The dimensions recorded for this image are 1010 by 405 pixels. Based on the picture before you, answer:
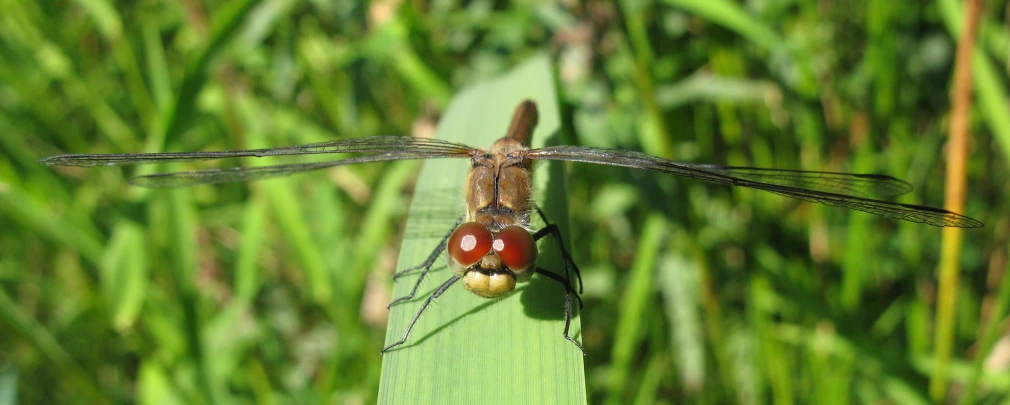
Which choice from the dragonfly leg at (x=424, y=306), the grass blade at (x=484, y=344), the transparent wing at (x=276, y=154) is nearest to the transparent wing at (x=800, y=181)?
the grass blade at (x=484, y=344)

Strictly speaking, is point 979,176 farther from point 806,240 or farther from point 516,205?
point 516,205

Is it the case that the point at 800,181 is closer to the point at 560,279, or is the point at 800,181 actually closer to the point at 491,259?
the point at 560,279

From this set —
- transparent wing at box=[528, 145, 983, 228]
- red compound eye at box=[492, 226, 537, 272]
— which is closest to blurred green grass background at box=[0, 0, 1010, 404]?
transparent wing at box=[528, 145, 983, 228]

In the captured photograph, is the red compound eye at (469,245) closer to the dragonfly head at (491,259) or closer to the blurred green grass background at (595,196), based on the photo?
the dragonfly head at (491,259)

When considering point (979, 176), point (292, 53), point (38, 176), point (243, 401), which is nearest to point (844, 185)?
point (979, 176)

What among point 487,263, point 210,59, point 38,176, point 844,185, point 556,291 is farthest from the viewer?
point 38,176

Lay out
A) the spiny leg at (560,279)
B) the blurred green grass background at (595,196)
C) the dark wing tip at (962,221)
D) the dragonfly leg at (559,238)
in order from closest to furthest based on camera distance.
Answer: the dark wing tip at (962,221), the spiny leg at (560,279), the dragonfly leg at (559,238), the blurred green grass background at (595,196)

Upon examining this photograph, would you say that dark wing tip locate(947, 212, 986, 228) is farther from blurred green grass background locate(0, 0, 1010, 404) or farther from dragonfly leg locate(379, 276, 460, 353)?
dragonfly leg locate(379, 276, 460, 353)
